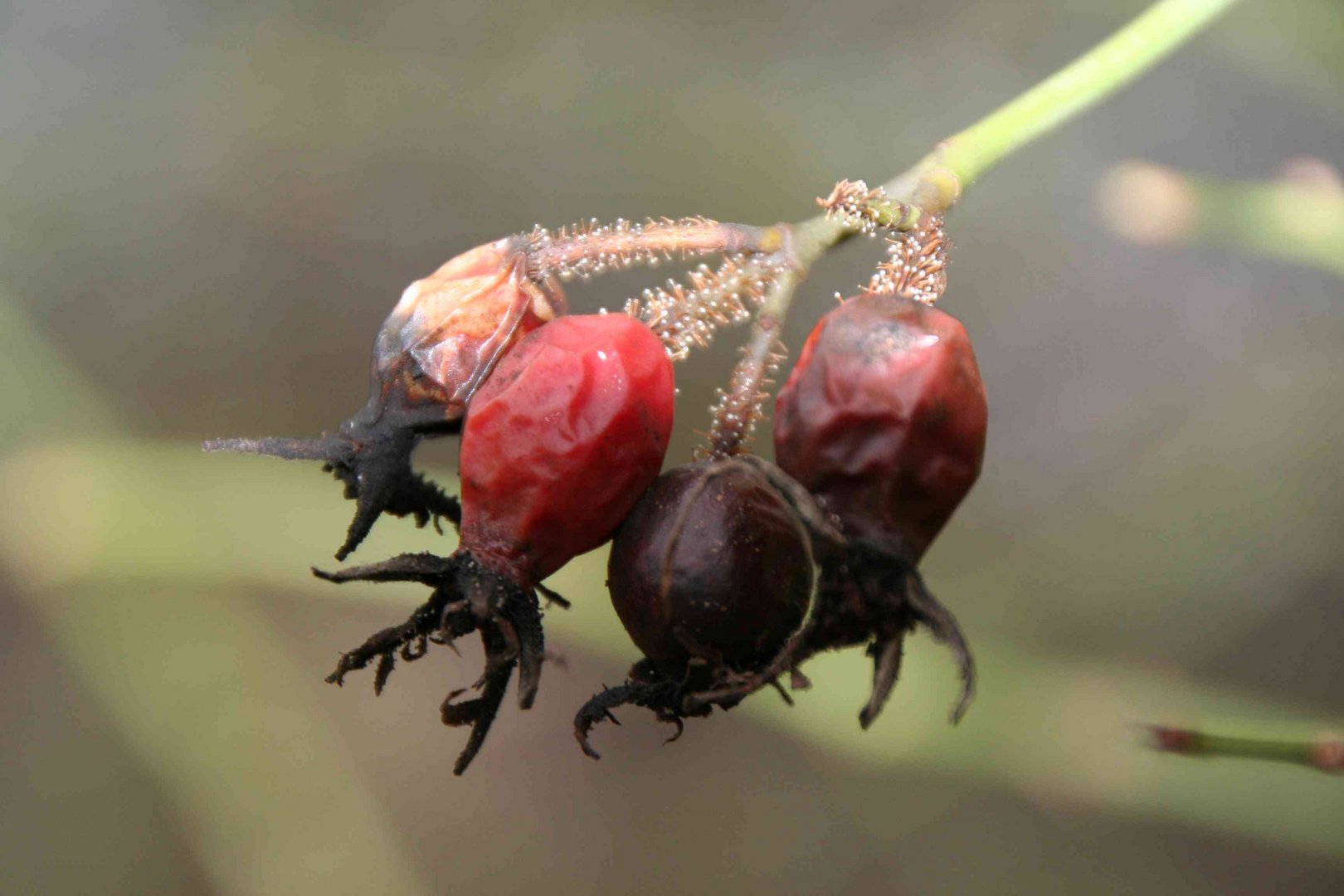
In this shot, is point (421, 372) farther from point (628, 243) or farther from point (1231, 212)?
point (1231, 212)

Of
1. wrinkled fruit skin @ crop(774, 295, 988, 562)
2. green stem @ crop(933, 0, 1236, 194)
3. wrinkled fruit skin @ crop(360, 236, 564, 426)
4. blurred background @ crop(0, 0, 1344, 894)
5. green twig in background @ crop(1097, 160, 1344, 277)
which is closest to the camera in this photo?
wrinkled fruit skin @ crop(774, 295, 988, 562)

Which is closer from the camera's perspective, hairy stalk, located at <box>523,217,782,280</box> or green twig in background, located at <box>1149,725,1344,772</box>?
green twig in background, located at <box>1149,725,1344,772</box>

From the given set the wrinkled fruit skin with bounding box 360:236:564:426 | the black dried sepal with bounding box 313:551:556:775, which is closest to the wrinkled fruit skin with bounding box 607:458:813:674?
the black dried sepal with bounding box 313:551:556:775

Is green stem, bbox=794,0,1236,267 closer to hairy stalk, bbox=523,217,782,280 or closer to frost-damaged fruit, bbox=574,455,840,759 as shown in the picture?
hairy stalk, bbox=523,217,782,280

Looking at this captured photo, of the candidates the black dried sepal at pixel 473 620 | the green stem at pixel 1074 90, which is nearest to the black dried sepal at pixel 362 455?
the black dried sepal at pixel 473 620

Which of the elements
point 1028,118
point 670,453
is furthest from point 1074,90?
point 670,453

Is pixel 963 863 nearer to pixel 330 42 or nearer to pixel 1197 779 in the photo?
pixel 1197 779
